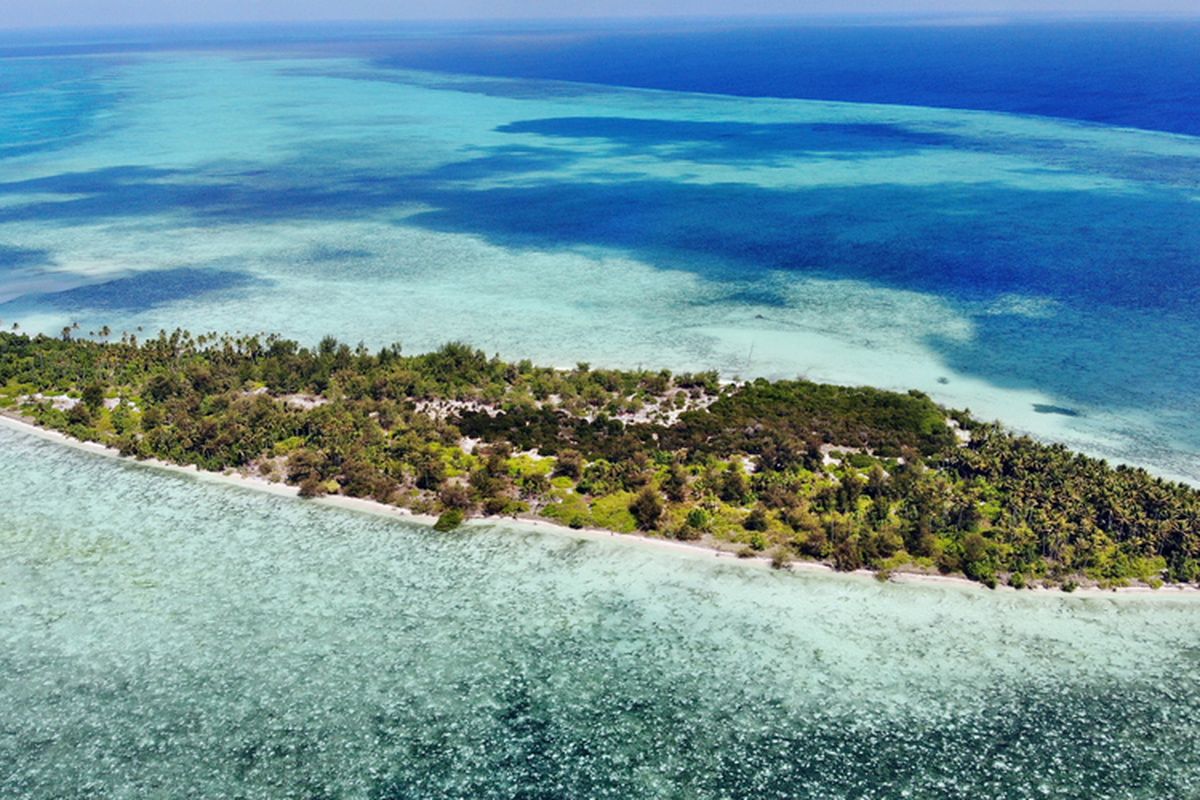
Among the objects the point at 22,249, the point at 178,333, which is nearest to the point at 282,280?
the point at 178,333

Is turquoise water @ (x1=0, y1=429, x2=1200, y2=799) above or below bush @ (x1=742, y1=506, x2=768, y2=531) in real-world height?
below

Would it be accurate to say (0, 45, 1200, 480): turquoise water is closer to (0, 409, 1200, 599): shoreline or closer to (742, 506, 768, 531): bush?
(0, 409, 1200, 599): shoreline

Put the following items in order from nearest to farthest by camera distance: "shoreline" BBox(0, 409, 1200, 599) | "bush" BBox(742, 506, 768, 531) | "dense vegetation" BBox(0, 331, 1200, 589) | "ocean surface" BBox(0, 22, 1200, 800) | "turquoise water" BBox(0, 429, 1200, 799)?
"turquoise water" BBox(0, 429, 1200, 799) → "ocean surface" BBox(0, 22, 1200, 800) → "shoreline" BBox(0, 409, 1200, 599) → "dense vegetation" BBox(0, 331, 1200, 589) → "bush" BBox(742, 506, 768, 531)

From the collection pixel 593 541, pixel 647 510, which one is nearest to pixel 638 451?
pixel 647 510

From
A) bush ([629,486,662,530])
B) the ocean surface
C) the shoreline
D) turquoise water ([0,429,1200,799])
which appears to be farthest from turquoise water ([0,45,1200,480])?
turquoise water ([0,429,1200,799])

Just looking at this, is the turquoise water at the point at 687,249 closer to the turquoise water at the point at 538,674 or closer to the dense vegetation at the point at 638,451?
the dense vegetation at the point at 638,451

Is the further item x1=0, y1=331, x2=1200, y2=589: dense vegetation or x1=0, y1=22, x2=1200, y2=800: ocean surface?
x1=0, y1=331, x2=1200, y2=589: dense vegetation

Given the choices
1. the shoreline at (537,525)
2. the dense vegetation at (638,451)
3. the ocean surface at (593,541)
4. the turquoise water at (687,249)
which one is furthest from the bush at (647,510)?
the turquoise water at (687,249)
